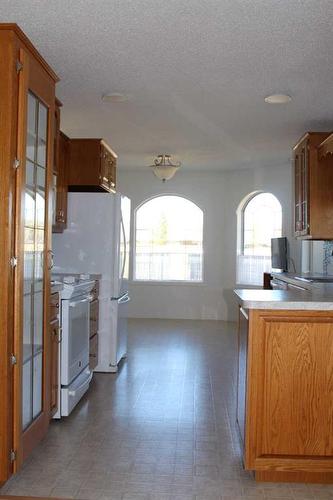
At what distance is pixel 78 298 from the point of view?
396 cm

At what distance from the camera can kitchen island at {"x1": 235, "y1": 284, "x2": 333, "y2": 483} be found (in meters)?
2.64

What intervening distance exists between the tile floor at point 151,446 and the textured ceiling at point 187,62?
2494mm

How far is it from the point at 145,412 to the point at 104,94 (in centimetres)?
257

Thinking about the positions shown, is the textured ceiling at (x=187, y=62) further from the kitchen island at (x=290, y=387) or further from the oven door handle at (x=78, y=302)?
the oven door handle at (x=78, y=302)

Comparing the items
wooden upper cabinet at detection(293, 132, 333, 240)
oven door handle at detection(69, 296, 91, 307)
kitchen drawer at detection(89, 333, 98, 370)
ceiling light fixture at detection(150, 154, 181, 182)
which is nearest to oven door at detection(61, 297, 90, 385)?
oven door handle at detection(69, 296, 91, 307)

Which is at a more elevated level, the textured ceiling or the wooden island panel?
the textured ceiling

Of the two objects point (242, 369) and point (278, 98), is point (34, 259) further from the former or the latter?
point (278, 98)

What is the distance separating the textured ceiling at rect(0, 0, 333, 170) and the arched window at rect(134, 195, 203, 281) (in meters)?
3.23

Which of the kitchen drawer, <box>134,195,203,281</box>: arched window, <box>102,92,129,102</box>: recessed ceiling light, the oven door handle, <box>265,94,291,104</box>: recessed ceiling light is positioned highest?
<box>102,92,129,102</box>: recessed ceiling light

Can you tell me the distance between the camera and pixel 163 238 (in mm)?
9039

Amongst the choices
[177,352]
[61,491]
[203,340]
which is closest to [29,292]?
[61,491]

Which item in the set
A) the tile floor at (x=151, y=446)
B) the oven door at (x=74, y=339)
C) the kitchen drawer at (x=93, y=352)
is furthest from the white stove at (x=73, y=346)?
the kitchen drawer at (x=93, y=352)

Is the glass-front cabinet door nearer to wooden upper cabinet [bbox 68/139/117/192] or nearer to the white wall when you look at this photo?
wooden upper cabinet [bbox 68/139/117/192]

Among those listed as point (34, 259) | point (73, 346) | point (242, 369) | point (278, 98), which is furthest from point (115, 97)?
point (242, 369)
